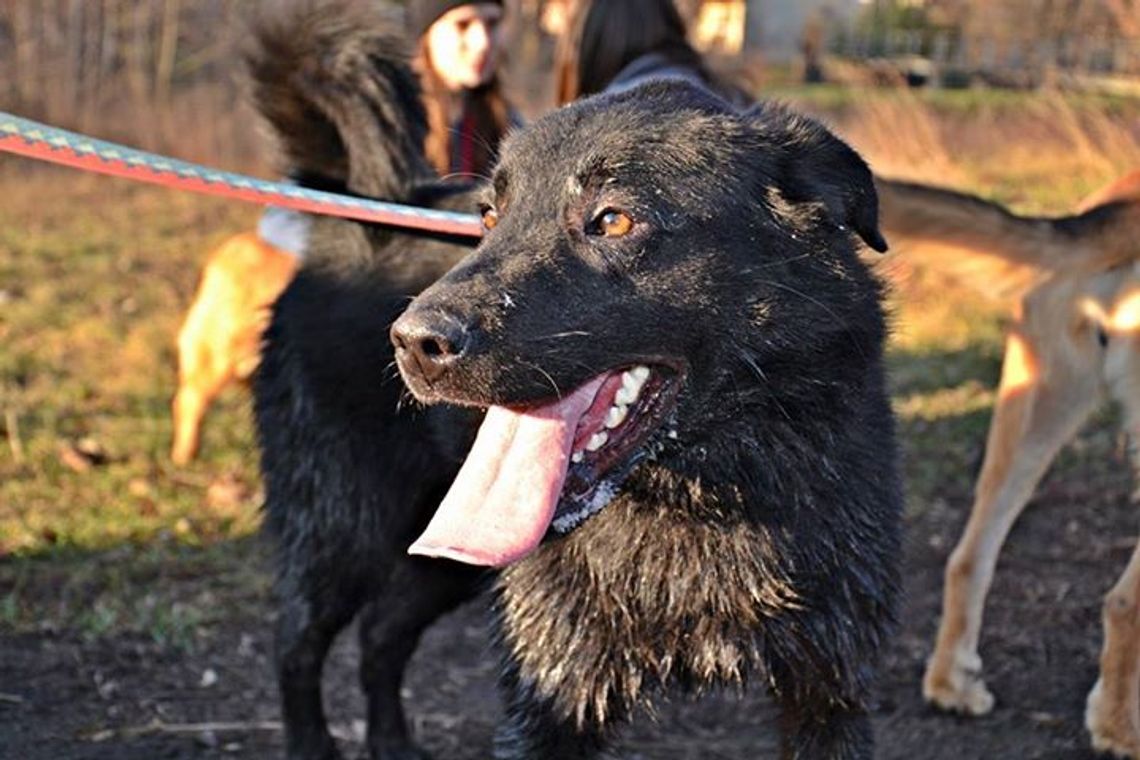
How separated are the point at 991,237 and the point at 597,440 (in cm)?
220

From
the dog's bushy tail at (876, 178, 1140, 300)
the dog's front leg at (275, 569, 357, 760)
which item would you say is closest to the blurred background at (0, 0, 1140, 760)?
the dog's front leg at (275, 569, 357, 760)

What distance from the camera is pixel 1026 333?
14.1 ft

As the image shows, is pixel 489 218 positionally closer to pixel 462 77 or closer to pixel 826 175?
pixel 826 175

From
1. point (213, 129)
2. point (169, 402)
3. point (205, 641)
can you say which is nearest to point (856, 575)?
point (205, 641)

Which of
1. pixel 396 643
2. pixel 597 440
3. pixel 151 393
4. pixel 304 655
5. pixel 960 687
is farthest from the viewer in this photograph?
pixel 151 393

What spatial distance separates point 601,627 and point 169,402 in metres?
5.29

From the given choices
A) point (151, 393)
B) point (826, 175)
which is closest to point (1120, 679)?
point (826, 175)

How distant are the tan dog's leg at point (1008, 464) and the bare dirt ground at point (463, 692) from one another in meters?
0.14

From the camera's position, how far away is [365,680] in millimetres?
3973

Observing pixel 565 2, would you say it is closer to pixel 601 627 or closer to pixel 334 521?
pixel 334 521

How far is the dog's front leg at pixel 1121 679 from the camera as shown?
12.6 ft

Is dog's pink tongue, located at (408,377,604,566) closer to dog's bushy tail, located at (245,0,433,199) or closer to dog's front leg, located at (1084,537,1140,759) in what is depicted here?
dog's bushy tail, located at (245,0,433,199)

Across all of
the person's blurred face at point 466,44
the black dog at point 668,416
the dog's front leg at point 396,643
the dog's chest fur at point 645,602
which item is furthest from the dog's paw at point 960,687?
the person's blurred face at point 466,44

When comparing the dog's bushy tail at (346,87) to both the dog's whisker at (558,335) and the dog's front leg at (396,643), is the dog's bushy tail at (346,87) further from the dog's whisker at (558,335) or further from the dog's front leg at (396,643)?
the dog's whisker at (558,335)
